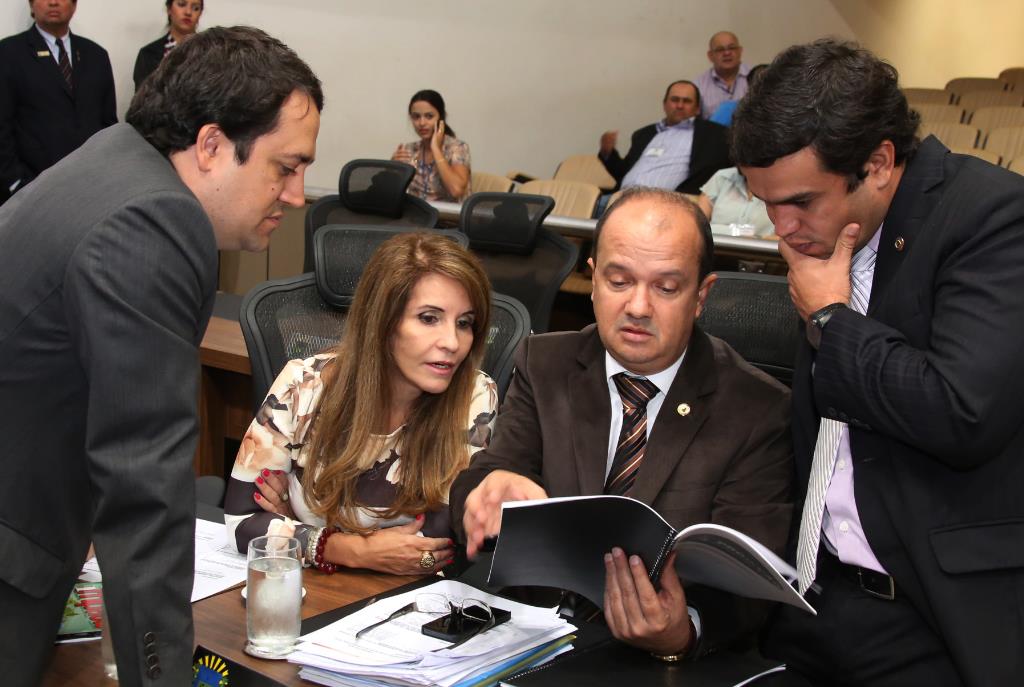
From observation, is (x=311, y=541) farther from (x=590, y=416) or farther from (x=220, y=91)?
(x=220, y=91)

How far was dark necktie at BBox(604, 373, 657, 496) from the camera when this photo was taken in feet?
5.47

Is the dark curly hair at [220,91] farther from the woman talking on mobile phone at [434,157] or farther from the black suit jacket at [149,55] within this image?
the black suit jacket at [149,55]

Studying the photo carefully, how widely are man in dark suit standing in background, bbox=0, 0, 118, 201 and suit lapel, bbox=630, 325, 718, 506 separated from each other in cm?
526

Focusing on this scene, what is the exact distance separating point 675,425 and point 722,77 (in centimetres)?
678

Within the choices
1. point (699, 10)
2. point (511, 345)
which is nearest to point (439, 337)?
point (511, 345)

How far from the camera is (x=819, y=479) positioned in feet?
4.88

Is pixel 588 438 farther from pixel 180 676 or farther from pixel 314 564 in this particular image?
pixel 180 676

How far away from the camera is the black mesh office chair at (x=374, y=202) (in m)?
4.78

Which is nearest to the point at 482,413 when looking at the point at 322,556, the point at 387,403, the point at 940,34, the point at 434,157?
the point at 387,403

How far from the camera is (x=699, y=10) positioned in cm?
1038

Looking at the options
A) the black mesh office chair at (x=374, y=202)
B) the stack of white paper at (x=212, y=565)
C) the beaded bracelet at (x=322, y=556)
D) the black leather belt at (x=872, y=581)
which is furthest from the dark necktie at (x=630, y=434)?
the black mesh office chair at (x=374, y=202)

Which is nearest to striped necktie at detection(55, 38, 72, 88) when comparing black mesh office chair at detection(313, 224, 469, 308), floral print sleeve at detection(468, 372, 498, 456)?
black mesh office chair at detection(313, 224, 469, 308)

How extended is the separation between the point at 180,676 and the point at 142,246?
50cm

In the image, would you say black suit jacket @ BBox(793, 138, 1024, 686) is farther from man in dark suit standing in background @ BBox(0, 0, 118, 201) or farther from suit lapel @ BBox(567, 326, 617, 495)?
man in dark suit standing in background @ BBox(0, 0, 118, 201)
